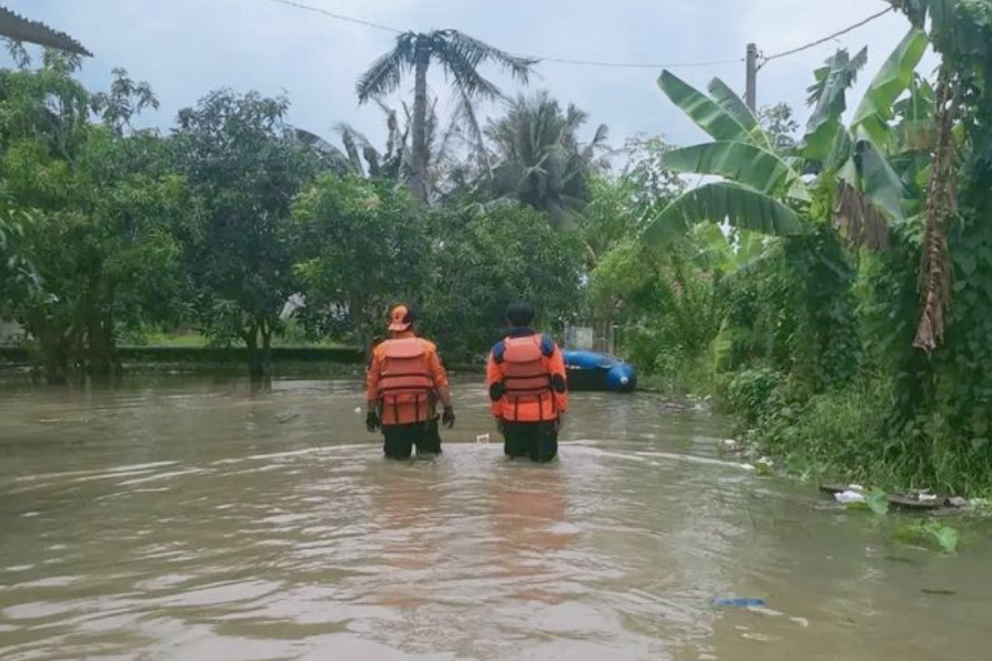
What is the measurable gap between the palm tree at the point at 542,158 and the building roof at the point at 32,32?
3442 cm

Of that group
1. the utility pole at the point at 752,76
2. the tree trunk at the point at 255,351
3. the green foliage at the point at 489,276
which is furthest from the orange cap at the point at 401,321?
the tree trunk at the point at 255,351

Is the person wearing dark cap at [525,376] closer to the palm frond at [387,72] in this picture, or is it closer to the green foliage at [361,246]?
the green foliage at [361,246]

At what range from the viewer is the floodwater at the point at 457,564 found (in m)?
4.66

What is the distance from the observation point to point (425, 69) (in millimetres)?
35594

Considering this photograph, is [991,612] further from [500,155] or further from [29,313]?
[500,155]

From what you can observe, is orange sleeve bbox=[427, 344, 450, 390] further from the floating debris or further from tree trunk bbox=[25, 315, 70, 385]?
tree trunk bbox=[25, 315, 70, 385]

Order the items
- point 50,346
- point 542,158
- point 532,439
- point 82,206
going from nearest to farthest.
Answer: point 532,439 → point 82,206 → point 50,346 → point 542,158

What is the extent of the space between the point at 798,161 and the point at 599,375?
1052 cm

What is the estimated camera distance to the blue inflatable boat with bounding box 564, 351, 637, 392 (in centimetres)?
2322

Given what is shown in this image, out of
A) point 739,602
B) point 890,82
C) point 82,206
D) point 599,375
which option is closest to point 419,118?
point 82,206

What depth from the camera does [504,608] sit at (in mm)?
5109

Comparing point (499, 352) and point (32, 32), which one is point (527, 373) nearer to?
point (499, 352)

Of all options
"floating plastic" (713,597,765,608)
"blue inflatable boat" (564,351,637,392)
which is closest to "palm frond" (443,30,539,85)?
"blue inflatable boat" (564,351,637,392)

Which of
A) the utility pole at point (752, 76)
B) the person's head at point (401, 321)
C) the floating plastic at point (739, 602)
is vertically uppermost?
the utility pole at point (752, 76)
